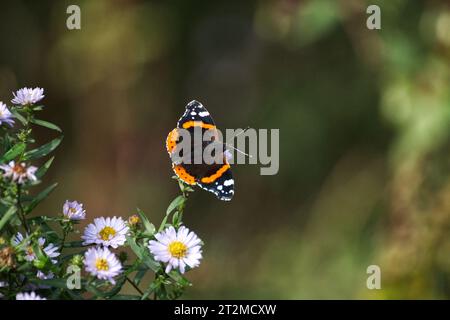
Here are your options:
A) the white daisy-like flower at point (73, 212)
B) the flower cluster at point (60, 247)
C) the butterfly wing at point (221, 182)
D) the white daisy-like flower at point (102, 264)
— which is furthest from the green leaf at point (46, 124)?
the butterfly wing at point (221, 182)

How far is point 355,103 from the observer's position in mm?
3506

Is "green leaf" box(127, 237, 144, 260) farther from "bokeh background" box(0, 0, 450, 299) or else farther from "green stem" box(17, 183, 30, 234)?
"bokeh background" box(0, 0, 450, 299)

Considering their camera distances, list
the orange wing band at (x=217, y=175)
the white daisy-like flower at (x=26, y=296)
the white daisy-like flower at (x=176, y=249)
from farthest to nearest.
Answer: the orange wing band at (x=217, y=175) < the white daisy-like flower at (x=176, y=249) < the white daisy-like flower at (x=26, y=296)

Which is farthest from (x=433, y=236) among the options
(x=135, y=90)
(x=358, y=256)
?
(x=135, y=90)

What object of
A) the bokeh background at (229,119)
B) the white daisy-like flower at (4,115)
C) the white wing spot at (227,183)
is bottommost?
the white daisy-like flower at (4,115)

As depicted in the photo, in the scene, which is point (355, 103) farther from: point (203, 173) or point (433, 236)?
point (203, 173)

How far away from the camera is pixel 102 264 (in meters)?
1.04

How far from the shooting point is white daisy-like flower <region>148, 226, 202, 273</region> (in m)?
1.09

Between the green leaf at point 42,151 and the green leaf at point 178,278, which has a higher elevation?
the green leaf at point 42,151

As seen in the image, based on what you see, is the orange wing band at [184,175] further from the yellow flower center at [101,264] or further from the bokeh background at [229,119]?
the bokeh background at [229,119]

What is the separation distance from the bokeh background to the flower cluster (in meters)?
1.82

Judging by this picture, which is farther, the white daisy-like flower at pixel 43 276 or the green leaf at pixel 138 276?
the green leaf at pixel 138 276

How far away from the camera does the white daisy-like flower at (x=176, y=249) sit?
109 centimetres

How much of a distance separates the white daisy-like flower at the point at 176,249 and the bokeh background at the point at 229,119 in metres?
1.82
